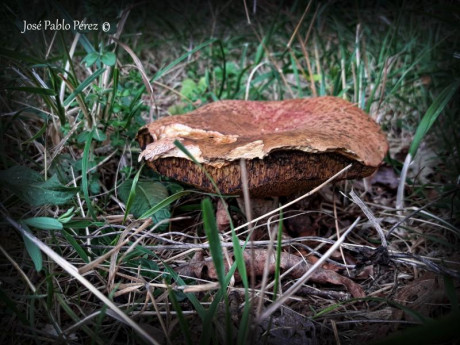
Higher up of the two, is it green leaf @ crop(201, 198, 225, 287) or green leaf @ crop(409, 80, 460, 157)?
green leaf @ crop(409, 80, 460, 157)

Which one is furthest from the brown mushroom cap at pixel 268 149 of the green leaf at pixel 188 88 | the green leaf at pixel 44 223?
the green leaf at pixel 188 88

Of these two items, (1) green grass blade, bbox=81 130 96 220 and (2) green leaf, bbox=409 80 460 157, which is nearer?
(1) green grass blade, bbox=81 130 96 220

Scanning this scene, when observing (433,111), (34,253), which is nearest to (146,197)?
(34,253)

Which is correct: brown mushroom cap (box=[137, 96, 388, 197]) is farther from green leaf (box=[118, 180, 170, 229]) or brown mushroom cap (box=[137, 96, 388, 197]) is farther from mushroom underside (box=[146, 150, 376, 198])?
green leaf (box=[118, 180, 170, 229])

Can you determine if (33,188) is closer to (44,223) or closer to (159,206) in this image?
(44,223)

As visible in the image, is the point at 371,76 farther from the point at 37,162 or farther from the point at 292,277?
the point at 37,162

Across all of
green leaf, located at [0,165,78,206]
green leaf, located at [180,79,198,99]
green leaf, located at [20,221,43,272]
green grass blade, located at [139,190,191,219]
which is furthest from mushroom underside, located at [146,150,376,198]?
green leaf, located at [180,79,198,99]
